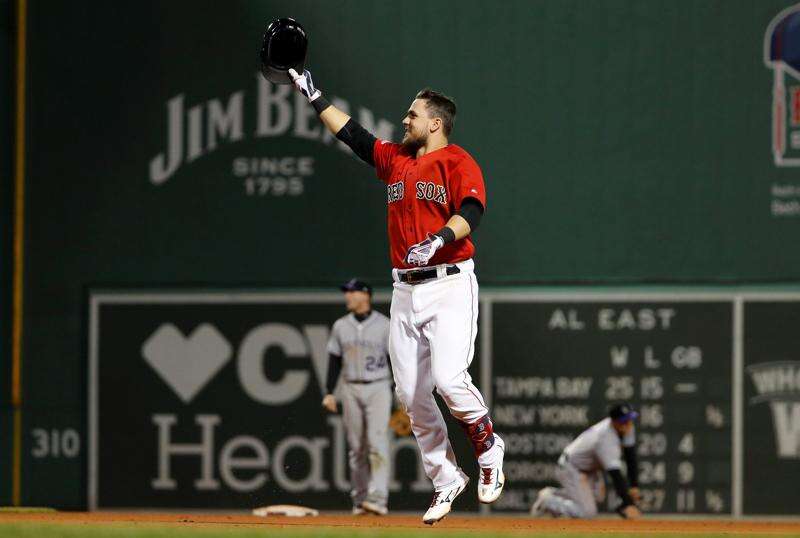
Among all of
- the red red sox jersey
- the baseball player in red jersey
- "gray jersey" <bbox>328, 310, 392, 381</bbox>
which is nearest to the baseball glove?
"gray jersey" <bbox>328, 310, 392, 381</bbox>

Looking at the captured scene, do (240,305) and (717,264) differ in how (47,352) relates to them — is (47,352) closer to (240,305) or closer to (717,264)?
(240,305)

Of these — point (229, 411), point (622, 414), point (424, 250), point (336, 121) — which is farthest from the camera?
point (229, 411)

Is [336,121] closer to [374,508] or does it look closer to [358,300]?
[358,300]

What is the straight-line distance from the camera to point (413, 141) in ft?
21.3

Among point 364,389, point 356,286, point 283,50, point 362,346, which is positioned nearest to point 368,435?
point 364,389

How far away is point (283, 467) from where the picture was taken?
11.1 m

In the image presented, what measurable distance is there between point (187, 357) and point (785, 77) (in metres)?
5.68

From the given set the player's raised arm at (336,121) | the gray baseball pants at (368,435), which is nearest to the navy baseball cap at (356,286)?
the gray baseball pants at (368,435)

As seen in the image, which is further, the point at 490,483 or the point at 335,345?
the point at 335,345

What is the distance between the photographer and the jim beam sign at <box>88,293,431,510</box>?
36.4ft

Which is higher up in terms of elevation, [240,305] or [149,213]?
[149,213]

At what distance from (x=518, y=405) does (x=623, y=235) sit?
5.63 feet

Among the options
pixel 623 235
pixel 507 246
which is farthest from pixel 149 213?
pixel 623 235

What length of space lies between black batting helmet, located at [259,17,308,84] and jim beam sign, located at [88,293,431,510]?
15.4 feet
